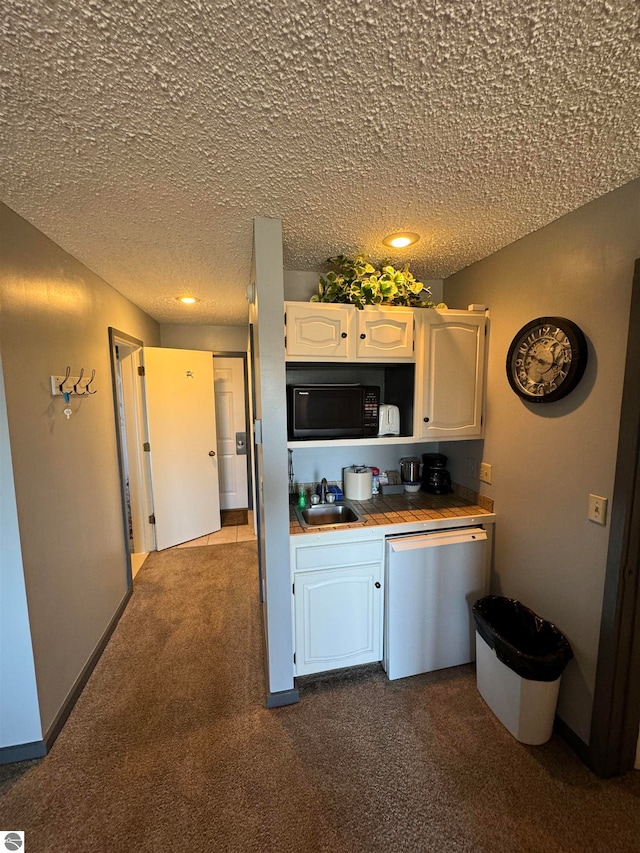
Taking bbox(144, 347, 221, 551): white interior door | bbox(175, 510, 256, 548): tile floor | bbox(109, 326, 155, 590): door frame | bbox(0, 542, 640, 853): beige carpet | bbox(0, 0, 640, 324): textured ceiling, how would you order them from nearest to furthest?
bbox(0, 0, 640, 324): textured ceiling → bbox(0, 542, 640, 853): beige carpet → bbox(109, 326, 155, 590): door frame → bbox(144, 347, 221, 551): white interior door → bbox(175, 510, 256, 548): tile floor

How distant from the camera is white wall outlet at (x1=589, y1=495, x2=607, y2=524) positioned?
1347 millimetres

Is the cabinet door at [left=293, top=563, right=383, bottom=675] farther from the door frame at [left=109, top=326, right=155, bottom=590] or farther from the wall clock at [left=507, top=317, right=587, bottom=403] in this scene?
the door frame at [left=109, top=326, right=155, bottom=590]

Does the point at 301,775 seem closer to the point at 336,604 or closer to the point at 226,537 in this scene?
the point at 336,604

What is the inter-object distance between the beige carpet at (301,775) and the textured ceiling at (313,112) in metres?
2.34

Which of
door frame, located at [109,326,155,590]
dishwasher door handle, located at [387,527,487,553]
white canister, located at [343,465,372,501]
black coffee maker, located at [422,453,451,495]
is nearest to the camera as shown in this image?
dishwasher door handle, located at [387,527,487,553]

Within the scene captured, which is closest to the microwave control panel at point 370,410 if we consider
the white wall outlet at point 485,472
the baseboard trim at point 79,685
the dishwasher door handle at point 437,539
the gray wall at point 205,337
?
the dishwasher door handle at point 437,539

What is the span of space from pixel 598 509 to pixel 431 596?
93 cm

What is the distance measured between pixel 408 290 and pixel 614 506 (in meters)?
1.42

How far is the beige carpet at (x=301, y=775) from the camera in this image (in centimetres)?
119

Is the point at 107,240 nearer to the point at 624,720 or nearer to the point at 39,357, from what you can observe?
the point at 39,357

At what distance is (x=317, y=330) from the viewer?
69.4 inches

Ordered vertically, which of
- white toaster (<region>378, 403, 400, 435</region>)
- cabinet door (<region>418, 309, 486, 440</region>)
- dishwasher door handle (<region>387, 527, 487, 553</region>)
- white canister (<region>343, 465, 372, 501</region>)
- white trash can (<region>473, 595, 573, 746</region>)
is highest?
cabinet door (<region>418, 309, 486, 440</region>)

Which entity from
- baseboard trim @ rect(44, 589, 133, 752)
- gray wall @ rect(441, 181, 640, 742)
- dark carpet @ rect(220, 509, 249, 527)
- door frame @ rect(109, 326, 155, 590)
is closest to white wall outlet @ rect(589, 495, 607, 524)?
gray wall @ rect(441, 181, 640, 742)

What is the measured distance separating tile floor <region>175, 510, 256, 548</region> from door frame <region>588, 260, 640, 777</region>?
2949 mm
